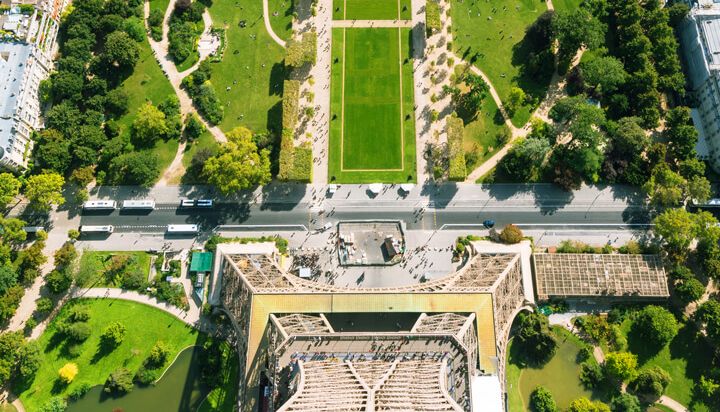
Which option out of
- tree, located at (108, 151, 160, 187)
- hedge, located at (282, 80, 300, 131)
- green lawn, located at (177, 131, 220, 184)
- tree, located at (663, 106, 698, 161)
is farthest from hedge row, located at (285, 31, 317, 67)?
tree, located at (663, 106, 698, 161)

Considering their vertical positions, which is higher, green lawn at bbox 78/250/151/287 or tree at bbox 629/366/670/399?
green lawn at bbox 78/250/151/287

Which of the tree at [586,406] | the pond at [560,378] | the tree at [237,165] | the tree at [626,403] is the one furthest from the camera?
the tree at [237,165]

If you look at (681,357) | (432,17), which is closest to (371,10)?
(432,17)

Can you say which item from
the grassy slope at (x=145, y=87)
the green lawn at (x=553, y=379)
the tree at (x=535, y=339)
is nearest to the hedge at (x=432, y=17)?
the grassy slope at (x=145, y=87)

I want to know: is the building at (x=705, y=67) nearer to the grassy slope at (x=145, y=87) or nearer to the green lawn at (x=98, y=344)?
the green lawn at (x=98, y=344)

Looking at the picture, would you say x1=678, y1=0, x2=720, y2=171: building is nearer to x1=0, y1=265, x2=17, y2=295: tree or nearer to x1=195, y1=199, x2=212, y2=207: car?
x1=195, y1=199, x2=212, y2=207: car

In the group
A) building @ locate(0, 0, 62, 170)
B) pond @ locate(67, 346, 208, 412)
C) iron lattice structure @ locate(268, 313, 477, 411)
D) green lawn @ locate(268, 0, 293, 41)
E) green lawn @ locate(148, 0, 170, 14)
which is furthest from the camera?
green lawn @ locate(148, 0, 170, 14)
